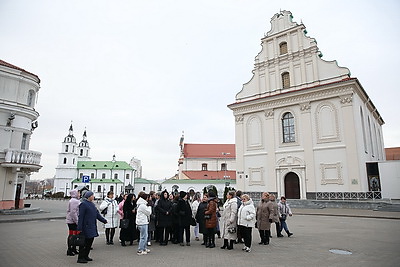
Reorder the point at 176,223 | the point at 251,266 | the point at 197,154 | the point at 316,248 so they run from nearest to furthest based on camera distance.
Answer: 1. the point at 251,266
2. the point at 316,248
3. the point at 176,223
4. the point at 197,154

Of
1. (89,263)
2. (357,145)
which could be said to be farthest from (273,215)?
(357,145)

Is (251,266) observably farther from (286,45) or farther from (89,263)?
(286,45)

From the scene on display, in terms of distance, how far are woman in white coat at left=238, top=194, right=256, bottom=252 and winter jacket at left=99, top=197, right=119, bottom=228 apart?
14.4ft

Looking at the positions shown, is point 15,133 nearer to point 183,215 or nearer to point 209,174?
point 183,215

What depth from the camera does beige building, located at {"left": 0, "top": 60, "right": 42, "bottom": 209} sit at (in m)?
19.7

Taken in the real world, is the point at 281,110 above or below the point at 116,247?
above

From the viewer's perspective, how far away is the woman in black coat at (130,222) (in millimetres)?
9031

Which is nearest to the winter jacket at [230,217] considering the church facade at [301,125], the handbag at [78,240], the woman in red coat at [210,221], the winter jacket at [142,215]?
the woman in red coat at [210,221]

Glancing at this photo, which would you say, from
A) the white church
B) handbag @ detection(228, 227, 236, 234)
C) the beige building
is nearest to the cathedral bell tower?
the white church

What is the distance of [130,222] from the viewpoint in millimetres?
9188

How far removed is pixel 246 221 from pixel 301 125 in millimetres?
23308

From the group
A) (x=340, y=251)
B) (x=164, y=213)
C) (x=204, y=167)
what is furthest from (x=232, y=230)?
(x=204, y=167)

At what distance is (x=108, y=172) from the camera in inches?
3524

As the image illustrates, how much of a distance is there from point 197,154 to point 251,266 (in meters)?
56.7
